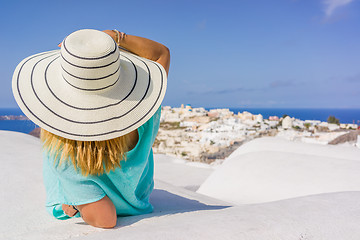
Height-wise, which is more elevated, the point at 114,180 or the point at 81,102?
the point at 81,102

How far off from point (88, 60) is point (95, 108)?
0.52ft

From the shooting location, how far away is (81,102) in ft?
3.02

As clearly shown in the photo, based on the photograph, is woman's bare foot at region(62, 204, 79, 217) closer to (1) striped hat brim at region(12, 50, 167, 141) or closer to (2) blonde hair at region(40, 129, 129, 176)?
(2) blonde hair at region(40, 129, 129, 176)

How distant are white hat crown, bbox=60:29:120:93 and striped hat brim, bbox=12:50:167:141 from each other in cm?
3

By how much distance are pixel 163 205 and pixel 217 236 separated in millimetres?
835

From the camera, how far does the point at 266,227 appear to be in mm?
919

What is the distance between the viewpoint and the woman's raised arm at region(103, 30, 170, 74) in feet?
3.90

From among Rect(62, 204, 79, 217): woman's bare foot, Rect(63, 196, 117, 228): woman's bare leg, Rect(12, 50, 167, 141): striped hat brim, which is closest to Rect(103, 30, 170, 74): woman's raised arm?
Rect(12, 50, 167, 141): striped hat brim

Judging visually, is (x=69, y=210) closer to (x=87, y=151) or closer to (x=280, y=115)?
(x=87, y=151)

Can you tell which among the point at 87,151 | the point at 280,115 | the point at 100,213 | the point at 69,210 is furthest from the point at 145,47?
the point at 280,115

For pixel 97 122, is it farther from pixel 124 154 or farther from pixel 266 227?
pixel 266 227

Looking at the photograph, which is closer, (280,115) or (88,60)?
(88,60)

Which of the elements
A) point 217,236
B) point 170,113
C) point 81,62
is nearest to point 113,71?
point 81,62

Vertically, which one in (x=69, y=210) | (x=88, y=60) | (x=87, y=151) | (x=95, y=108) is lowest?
(x=69, y=210)
